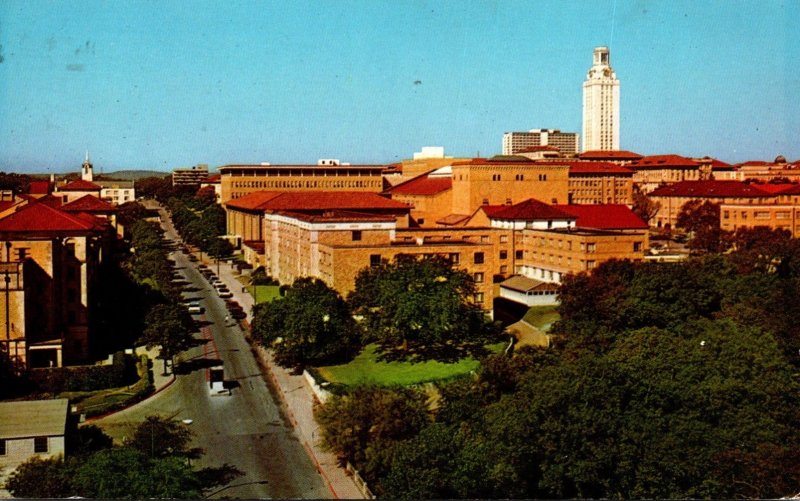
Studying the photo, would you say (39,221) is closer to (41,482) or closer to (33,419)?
(33,419)

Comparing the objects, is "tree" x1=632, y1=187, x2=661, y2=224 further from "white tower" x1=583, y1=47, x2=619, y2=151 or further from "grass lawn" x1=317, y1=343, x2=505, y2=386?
"white tower" x1=583, y1=47, x2=619, y2=151

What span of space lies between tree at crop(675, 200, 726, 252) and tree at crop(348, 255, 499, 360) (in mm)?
25656

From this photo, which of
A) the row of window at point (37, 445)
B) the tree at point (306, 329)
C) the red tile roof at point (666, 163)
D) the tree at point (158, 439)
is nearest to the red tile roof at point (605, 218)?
the tree at point (306, 329)

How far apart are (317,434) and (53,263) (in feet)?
48.5

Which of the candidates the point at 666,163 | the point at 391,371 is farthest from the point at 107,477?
the point at 666,163

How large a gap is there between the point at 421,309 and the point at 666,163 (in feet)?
291

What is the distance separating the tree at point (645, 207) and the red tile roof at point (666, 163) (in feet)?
95.0

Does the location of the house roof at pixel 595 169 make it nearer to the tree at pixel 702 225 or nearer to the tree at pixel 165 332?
the tree at pixel 702 225

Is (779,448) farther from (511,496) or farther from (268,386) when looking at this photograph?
(268,386)

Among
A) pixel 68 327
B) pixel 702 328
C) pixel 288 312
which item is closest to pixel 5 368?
pixel 68 327

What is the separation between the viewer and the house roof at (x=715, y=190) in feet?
255

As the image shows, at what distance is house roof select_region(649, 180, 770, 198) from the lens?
77750mm

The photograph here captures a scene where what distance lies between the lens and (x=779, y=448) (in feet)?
63.1

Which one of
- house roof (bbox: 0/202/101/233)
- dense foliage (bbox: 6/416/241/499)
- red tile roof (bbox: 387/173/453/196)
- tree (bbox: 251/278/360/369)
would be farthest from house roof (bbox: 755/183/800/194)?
dense foliage (bbox: 6/416/241/499)
